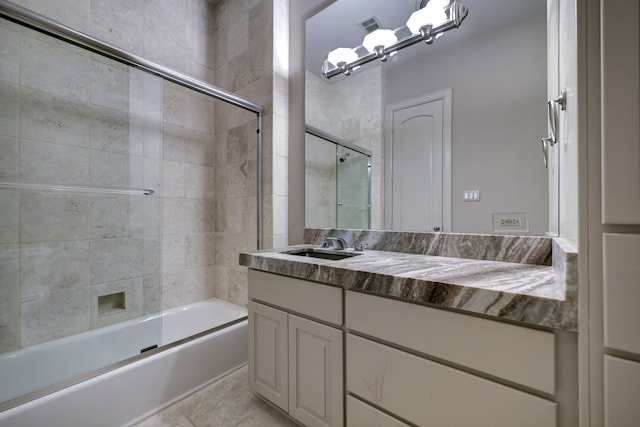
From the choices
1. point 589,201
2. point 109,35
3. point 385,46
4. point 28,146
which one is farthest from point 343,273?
point 109,35

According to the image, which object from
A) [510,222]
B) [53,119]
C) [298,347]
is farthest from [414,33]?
[53,119]

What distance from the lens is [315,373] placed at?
3.48ft

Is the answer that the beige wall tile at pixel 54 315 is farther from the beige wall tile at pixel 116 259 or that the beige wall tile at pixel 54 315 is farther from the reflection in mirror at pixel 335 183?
the reflection in mirror at pixel 335 183

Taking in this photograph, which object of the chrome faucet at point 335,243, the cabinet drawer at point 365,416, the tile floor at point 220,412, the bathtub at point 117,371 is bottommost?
the tile floor at point 220,412

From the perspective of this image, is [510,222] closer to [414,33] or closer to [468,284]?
[468,284]

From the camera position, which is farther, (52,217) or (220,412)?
(52,217)

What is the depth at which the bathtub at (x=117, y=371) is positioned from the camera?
1.11 meters

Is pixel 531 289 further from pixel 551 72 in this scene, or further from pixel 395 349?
pixel 551 72

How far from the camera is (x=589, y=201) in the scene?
570mm

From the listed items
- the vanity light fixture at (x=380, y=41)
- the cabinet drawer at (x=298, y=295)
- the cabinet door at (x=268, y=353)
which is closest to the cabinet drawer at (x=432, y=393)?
Result: the cabinet drawer at (x=298, y=295)

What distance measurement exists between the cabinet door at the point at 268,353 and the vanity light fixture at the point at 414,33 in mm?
1485

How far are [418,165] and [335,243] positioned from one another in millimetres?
628

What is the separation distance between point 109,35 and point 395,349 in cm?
248

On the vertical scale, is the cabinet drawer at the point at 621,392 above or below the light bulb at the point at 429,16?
below
